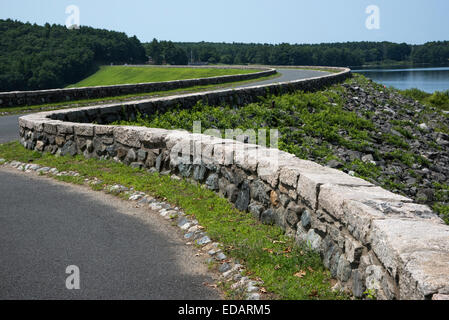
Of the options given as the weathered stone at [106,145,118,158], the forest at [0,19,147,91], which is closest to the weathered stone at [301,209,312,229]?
the weathered stone at [106,145,118,158]

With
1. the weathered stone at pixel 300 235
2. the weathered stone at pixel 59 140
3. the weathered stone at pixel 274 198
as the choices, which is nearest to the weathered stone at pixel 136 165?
the weathered stone at pixel 59 140

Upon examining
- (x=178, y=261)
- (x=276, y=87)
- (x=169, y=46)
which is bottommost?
(x=178, y=261)

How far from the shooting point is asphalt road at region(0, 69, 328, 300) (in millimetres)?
4113

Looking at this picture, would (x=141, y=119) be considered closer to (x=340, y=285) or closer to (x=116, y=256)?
(x=116, y=256)

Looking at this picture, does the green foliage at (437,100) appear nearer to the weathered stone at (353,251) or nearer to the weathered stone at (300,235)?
the weathered stone at (300,235)

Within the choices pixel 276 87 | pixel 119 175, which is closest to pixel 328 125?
pixel 276 87

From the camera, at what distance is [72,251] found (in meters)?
4.96

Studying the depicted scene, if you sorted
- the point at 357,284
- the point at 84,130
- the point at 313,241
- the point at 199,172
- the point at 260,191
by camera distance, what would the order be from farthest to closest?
the point at 84,130
the point at 199,172
the point at 260,191
the point at 313,241
the point at 357,284

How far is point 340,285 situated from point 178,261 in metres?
1.74

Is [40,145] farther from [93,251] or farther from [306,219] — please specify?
[306,219]

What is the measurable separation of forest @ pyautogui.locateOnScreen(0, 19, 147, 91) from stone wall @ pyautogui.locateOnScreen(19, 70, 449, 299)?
66068 millimetres

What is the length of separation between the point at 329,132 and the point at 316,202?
34.1 feet

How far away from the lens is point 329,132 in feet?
47.9

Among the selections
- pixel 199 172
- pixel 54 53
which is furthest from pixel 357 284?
pixel 54 53
